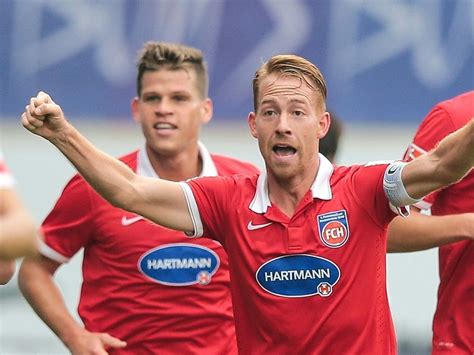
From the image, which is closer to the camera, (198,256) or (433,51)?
(198,256)

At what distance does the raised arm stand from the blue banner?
450 centimetres

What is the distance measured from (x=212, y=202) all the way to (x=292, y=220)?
1.06 ft

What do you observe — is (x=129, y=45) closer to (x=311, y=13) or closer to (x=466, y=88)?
(x=311, y=13)

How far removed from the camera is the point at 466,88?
30.5 ft

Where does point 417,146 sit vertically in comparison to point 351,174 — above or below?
above

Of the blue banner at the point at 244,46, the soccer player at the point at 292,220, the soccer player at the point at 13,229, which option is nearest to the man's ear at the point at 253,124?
the soccer player at the point at 292,220

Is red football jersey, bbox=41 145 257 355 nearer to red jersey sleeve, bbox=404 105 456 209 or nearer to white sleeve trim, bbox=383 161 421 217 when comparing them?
red jersey sleeve, bbox=404 105 456 209

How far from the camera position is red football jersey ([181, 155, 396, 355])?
4.84 metres

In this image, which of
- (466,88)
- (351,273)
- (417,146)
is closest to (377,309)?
(351,273)

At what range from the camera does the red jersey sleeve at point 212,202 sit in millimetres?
5004

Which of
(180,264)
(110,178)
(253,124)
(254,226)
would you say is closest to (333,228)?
(254,226)

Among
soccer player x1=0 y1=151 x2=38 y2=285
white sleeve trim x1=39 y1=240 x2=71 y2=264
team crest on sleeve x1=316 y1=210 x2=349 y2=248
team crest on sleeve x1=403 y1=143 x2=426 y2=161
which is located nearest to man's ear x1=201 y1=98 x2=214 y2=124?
white sleeve trim x1=39 y1=240 x2=71 y2=264

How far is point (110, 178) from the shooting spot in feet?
16.0

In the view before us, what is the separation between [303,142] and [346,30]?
15.0 ft
